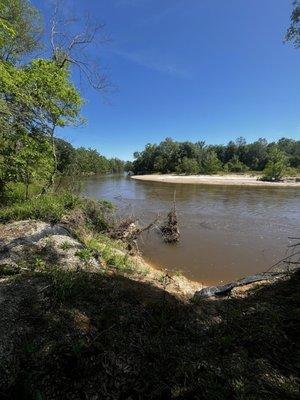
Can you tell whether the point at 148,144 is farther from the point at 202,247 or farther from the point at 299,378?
the point at 299,378

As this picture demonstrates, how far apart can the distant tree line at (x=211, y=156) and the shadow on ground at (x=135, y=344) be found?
82091mm

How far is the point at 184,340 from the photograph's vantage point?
346cm

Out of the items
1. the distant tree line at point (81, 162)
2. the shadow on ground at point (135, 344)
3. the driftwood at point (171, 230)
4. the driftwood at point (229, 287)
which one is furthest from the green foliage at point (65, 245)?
the distant tree line at point (81, 162)

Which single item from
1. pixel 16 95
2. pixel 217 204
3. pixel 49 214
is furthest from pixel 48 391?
pixel 217 204

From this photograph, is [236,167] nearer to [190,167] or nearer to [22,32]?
[190,167]

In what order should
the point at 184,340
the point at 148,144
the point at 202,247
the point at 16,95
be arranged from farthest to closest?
the point at 148,144, the point at 202,247, the point at 16,95, the point at 184,340

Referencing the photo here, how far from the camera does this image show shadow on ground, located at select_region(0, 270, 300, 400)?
2688 mm

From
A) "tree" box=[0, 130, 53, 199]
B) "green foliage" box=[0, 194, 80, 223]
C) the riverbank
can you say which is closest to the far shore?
"tree" box=[0, 130, 53, 199]

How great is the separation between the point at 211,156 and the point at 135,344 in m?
88.1

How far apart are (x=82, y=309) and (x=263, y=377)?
2224mm

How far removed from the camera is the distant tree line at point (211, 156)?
87.1 meters

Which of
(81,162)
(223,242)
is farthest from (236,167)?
(223,242)

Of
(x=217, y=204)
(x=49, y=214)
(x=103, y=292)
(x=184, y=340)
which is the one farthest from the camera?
(x=217, y=204)

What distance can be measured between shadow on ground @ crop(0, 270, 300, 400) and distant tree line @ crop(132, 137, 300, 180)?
82.1 m
